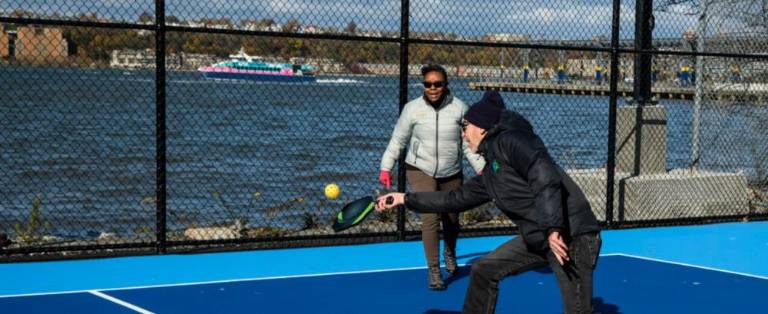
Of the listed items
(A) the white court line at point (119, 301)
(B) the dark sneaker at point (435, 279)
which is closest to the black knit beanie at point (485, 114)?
(B) the dark sneaker at point (435, 279)

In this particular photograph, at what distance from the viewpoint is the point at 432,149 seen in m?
10.6

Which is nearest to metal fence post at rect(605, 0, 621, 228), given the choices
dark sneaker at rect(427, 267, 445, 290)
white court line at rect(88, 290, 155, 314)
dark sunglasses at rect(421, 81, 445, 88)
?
dark sunglasses at rect(421, 81, 445, 88)

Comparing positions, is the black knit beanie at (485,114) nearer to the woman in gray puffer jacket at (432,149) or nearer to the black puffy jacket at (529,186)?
the black puffy jacket at (529,186)

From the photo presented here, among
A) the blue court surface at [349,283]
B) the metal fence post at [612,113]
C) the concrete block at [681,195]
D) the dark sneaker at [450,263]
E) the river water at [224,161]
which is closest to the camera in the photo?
the blue court surface at [349,283]

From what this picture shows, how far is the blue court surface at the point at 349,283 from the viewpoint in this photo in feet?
31.8

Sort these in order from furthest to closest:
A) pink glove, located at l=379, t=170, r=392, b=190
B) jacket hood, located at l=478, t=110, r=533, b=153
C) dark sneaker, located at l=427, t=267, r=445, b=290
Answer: dark sneaker, located at l=427, t=267, r=445, b=290, pink glove, located at l=379, t=170, r=392, b=190, jacket hood, located at l=478, t=110, r=533, b=153

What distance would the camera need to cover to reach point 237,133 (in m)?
45.0

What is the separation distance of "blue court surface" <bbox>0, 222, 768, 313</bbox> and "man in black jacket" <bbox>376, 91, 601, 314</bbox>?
2225 millimetres

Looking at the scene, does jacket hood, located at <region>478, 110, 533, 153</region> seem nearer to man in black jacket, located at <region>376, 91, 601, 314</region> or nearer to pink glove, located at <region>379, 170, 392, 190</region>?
man in black jacket, located at <region>376, 91, 601, 314</region>

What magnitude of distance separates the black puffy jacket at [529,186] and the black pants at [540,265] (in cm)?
9

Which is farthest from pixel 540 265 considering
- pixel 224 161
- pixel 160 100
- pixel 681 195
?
pixel 224 161

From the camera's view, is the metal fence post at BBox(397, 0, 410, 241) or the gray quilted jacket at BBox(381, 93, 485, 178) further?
the metal fence post at BBox(397, 0, 410, 241)

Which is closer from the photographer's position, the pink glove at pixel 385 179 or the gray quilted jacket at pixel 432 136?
the pink glove at pixel 385 179

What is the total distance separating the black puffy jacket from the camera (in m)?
6.89
